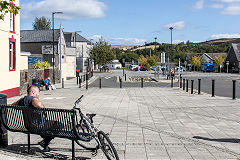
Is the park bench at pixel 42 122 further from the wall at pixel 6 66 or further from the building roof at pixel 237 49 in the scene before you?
the building roof at pixel 237 49

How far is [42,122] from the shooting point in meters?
6.00

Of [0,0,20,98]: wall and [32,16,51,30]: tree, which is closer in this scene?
[0,0,20,98]: wall

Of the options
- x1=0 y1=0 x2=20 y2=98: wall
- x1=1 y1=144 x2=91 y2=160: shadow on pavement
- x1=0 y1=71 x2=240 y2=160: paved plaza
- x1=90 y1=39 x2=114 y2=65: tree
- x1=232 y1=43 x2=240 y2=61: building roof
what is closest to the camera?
x1=1 y1=144 x2=91 y2=160: shadow on pavement

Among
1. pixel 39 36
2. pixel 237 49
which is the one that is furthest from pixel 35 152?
pixel 237 49

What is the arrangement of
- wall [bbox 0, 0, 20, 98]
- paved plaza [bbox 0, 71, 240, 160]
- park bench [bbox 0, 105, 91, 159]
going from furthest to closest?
wall [bbox 0, 0, 20, 98] → paved plaza [bbox 0, 71, 240, 160] → park bench [bbox 0, 105, 91, 159]

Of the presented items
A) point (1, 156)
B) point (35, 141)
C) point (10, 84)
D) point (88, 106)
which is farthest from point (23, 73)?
point (1, 156)

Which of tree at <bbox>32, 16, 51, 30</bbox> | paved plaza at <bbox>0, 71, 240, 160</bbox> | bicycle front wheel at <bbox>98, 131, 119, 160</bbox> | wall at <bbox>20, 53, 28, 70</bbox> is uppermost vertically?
tree at <bbox>32, 16, 51, 30</bbox>

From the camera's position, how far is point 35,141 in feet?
23.5

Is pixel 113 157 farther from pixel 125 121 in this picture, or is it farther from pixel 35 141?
pixel 125 121

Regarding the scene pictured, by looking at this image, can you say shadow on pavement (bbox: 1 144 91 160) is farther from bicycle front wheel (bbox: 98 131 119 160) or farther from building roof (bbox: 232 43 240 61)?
building roof (bbox: 232 43 240 61)

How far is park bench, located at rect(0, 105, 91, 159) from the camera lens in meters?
5.78

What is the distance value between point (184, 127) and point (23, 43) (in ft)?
131

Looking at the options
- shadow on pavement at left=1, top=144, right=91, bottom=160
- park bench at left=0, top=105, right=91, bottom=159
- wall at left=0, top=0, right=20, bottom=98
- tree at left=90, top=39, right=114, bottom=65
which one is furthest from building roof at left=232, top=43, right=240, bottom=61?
park bench at left=0, top=105, right=91, bottom=159

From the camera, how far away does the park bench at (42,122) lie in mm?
5777
